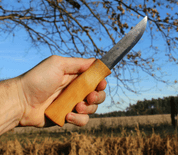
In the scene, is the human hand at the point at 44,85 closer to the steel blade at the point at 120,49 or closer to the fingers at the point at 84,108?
the fingers at the point at 84,108

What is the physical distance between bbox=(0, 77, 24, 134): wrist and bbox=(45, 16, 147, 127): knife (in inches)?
14.7

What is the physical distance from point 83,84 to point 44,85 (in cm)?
49

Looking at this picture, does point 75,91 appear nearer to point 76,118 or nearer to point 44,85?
point 44,85

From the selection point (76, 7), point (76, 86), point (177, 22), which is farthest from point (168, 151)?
point (76, 7)

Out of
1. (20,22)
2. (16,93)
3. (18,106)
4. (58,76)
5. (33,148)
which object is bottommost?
(33,148)

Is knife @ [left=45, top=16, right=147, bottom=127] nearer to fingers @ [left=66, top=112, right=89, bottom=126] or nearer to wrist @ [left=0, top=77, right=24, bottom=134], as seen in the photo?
fingers @ [left=66, top=112, right=89, bottom=126]

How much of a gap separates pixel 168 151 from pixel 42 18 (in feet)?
20.2

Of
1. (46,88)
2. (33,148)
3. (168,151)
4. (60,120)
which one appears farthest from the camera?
(33,148)

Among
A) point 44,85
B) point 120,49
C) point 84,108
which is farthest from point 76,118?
point 120,49

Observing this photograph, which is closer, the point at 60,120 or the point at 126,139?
the point at 60,120

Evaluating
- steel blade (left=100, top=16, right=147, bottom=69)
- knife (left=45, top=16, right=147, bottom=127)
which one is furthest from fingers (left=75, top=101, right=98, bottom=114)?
steel blade (left=100, top=16, right=147, bottom=69)

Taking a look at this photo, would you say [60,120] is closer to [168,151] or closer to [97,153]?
[97,153]

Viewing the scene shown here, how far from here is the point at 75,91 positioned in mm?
2027

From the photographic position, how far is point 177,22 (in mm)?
5543
